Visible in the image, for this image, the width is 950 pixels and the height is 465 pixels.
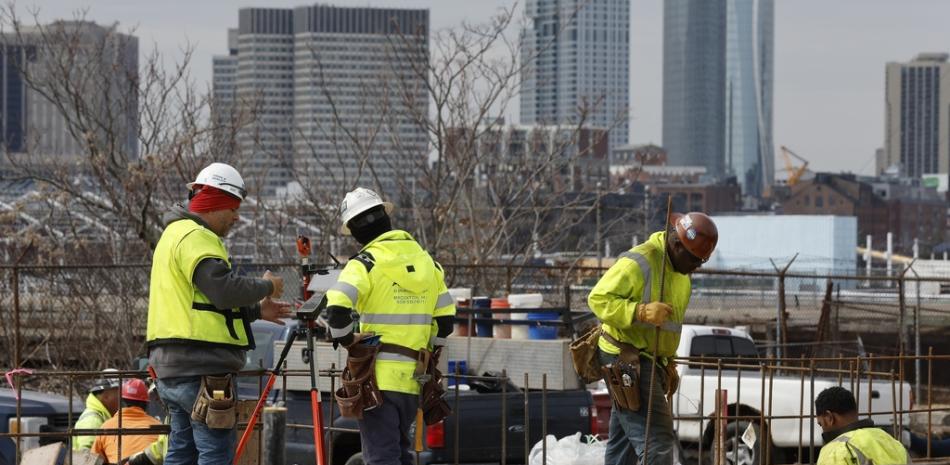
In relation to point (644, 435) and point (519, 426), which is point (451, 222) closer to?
point (519, 426)

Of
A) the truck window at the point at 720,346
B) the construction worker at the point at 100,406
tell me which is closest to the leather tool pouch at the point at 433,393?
the construction worker at the point at 100,406

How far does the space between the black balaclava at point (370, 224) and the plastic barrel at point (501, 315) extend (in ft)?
16.6

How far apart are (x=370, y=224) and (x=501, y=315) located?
20.3 ft

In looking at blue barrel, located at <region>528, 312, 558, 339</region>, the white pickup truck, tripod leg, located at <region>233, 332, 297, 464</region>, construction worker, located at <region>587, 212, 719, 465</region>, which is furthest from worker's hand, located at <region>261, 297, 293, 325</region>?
the white pickup truck

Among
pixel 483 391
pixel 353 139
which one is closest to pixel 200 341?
pixel 483 391

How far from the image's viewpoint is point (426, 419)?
8258 mm

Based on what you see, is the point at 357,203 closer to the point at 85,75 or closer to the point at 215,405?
the point at 215,405

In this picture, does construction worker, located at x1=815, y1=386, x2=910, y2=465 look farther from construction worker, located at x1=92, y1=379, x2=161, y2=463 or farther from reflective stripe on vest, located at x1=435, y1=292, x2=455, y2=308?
construction worker, located at x1=92, y1=379, x2=161, y2=463

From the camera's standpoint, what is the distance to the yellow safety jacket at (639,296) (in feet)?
26.5

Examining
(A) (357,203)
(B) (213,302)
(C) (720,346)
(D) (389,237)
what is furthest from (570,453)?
(C) (720,346)

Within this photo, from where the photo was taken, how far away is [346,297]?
750cm

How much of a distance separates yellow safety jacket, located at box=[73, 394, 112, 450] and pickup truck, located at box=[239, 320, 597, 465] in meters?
1.15

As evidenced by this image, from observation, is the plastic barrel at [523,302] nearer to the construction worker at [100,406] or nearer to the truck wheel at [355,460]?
the truck wheel at [355,460]

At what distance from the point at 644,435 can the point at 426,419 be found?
1.17 meters
